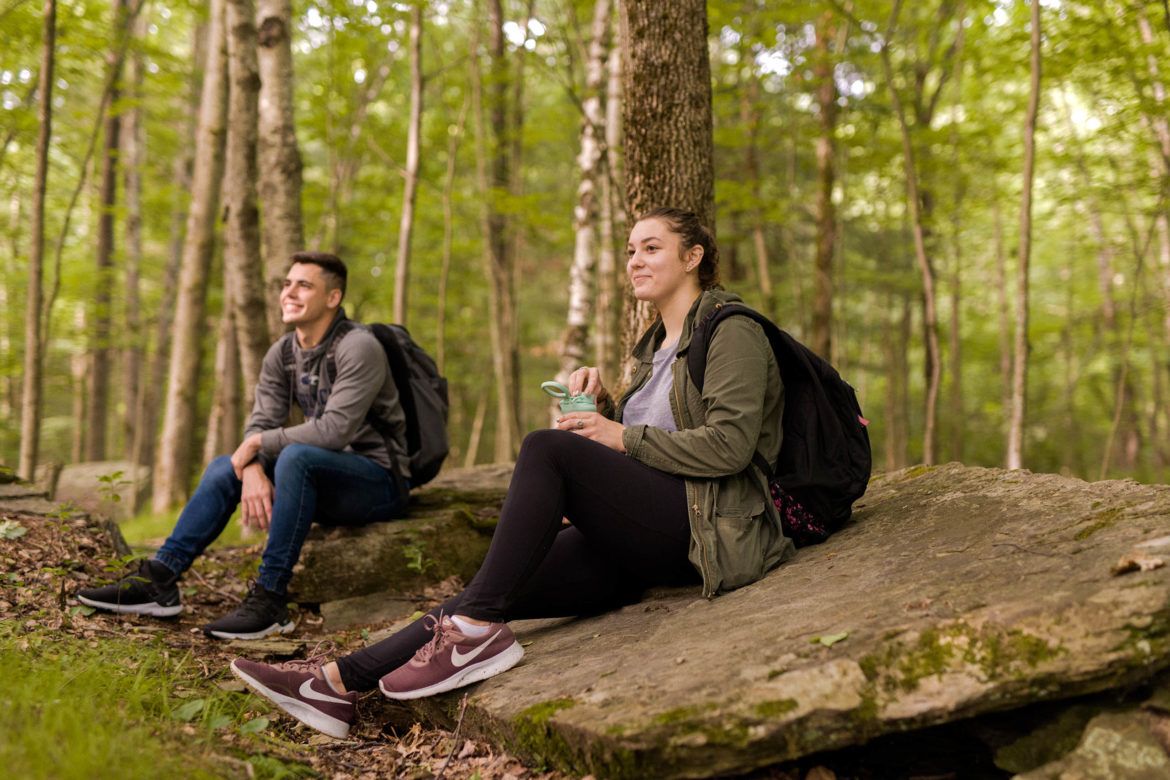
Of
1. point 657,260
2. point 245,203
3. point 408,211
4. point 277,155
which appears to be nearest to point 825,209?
point 408,211

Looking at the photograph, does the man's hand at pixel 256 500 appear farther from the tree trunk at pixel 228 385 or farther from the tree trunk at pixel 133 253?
the tree trunk at pixel 133 253

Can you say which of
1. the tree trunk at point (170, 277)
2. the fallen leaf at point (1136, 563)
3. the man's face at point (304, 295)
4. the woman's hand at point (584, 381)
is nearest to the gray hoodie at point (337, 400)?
the man's face at point (304, 295)

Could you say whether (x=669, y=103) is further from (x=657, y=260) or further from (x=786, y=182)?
(x=786, y=182)

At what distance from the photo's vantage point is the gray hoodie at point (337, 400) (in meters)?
4.10

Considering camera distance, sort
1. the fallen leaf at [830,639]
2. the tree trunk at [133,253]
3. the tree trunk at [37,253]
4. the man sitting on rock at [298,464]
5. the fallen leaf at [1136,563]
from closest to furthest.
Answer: the fallen leaf at [1136,563] < the fallen leaf at [830,639] < the man sitting on rock at [298,464] < the tree trunk at [37,253] < the tree trunk at [133,253]

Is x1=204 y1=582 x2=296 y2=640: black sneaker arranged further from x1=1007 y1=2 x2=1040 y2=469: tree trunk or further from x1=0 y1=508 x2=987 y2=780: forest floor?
x1=1007 y1=2 x2=1040 y2=469: tree trunk

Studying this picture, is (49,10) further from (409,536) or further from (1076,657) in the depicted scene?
(1076,657)

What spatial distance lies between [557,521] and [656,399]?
2.35ft

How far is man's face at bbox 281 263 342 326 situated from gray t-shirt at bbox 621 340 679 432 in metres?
2.02

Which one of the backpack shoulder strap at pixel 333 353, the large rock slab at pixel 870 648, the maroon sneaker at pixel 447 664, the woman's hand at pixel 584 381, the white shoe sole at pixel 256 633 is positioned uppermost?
the backpack shoulder strap at pixel 333 353

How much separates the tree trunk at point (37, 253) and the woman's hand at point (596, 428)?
6.31 m

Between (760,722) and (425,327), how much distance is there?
14195mm

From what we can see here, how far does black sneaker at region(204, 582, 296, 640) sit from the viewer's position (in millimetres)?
3695

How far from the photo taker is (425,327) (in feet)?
50.8
